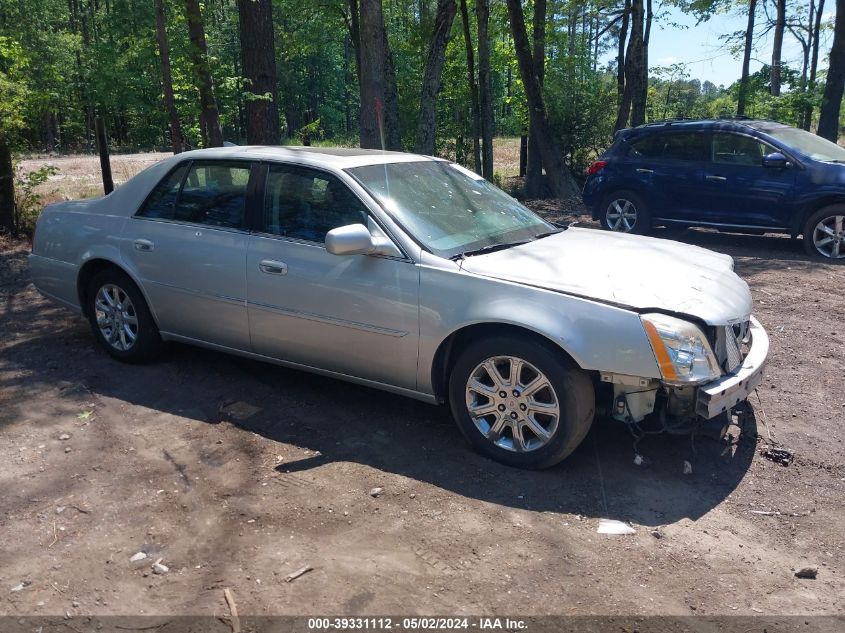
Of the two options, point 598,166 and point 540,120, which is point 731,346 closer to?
point 598,166

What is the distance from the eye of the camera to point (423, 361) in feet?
14.5

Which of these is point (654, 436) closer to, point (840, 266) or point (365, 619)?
point (365, 619)

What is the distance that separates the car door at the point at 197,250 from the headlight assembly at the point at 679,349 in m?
2.73

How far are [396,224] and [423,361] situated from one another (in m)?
0.86

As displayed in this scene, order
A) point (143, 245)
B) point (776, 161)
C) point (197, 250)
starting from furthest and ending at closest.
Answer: point (776, 161)
point (143, 245)
point (197, 250)

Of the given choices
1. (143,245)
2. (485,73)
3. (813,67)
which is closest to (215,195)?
(143,245)

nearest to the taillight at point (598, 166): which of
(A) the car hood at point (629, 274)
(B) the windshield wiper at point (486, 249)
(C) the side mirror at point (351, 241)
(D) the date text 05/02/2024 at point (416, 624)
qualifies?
(A) the car hood at point (629, 274)

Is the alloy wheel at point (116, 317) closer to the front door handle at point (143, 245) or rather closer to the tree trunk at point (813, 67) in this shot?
the front door handle at point (143, 245)

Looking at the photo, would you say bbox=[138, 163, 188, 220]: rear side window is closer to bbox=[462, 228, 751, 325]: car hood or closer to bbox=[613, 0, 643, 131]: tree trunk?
bbox=[462, 228, 751, 325]: car hood

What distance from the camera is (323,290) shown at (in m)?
4.73

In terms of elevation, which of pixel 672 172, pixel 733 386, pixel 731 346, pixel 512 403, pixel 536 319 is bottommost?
pixel 512 403

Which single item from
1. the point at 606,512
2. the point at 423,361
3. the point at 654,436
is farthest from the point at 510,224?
the point at 606,512

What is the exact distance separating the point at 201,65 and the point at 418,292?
654cm

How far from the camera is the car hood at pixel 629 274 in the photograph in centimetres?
401
